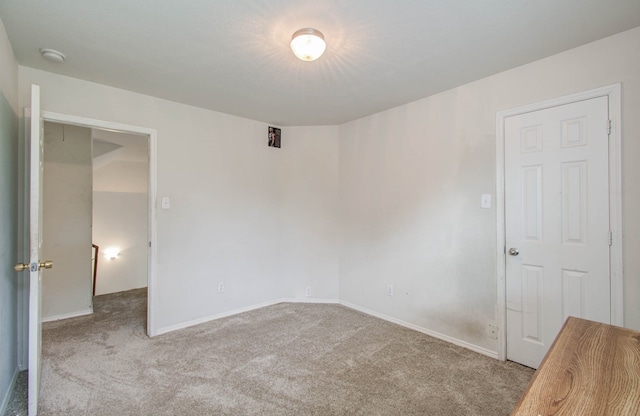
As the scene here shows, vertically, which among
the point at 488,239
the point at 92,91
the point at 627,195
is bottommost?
the point at 488,239

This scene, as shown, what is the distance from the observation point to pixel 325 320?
3.22m

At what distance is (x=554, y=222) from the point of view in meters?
2.13

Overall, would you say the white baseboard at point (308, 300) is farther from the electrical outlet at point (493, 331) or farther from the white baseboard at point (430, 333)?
the electrical outlet at point (493, 331)

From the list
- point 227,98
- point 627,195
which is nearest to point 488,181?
point 627,195

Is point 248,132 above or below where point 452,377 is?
above

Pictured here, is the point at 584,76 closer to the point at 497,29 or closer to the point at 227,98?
the point at 497,29

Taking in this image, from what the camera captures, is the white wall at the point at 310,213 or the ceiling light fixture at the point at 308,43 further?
the white wall at the point at 310,213

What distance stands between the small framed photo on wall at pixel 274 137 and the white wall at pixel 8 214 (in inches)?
90.4

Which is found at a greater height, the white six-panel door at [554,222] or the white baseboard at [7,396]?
the white six-panel door at [554,222]

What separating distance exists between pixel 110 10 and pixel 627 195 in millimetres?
3301

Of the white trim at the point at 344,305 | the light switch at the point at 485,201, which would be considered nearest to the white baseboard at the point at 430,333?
the white trim at the point at 344,305

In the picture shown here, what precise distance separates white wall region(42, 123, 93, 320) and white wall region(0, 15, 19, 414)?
137 centimetres

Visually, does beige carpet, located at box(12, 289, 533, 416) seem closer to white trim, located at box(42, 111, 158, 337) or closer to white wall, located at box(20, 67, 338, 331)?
white trim, located at box(42, 111, 158, 337)

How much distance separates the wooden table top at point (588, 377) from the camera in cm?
65
